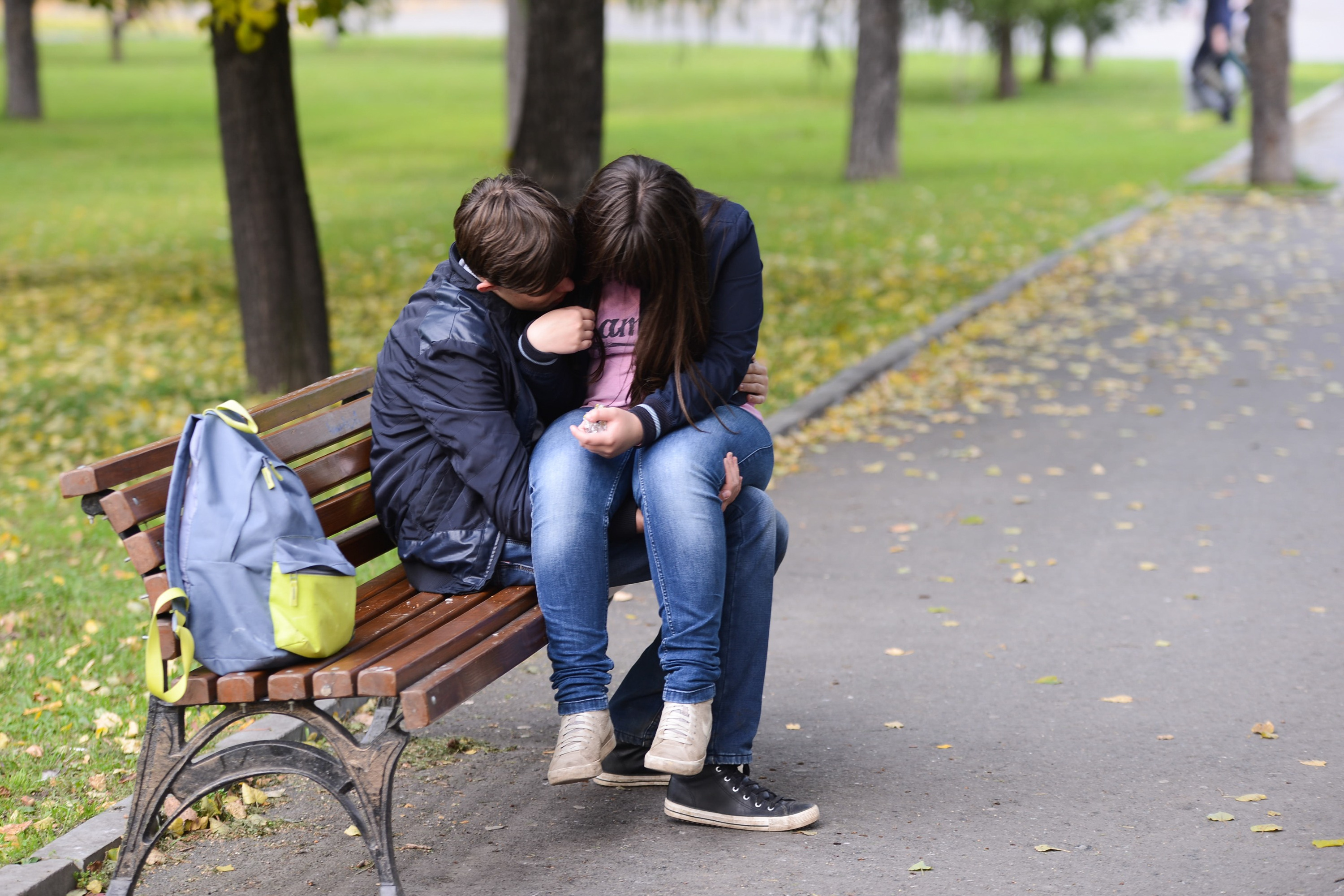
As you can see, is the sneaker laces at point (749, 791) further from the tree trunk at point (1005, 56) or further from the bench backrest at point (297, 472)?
the tree trunk at point (1005, 56)

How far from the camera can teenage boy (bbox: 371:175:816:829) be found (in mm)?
3094

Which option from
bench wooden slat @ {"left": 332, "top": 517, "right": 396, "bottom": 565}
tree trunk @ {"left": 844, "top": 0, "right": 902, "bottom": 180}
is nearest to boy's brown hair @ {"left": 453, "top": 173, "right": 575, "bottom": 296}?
bench wooden slat @ {"left": 332, "top": 517, "right": 396, "bottom": 565}

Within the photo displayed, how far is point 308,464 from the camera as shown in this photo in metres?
3.38

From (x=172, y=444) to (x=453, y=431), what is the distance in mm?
615

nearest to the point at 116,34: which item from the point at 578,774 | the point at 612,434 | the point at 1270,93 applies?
the point at 1270,93

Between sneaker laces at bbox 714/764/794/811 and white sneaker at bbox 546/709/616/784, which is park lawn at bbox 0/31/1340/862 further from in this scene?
sneaker laces at bbox 714/764/794/811

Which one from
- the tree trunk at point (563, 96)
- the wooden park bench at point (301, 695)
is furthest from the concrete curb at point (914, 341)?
the tree trunk at point (563, 96)

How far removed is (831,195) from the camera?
17.2m

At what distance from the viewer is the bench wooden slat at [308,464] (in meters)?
2.80

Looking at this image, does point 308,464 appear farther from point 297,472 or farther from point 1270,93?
point 1270,93

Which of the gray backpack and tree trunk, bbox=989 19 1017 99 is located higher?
tree trunk, bbox=989 19 1017 99

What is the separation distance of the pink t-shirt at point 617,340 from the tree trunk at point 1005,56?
31.5 metres

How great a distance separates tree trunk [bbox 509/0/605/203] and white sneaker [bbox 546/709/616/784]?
255 inches

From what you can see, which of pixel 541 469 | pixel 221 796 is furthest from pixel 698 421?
pixel 221 796
